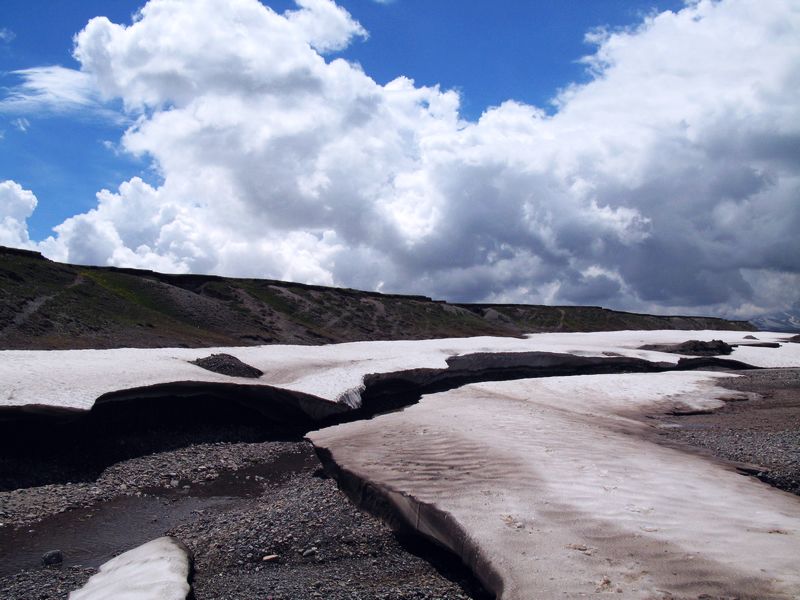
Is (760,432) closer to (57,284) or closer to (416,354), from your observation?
(416,354)

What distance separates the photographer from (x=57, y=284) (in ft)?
139

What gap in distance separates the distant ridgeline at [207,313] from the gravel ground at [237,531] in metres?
22.3

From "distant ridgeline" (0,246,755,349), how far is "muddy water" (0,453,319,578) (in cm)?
2295

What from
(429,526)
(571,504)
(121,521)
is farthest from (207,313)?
(571,504)

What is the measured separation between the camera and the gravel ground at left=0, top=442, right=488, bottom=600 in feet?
22.9

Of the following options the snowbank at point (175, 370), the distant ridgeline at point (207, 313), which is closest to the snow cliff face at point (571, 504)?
the snowbank at point (175, 370)

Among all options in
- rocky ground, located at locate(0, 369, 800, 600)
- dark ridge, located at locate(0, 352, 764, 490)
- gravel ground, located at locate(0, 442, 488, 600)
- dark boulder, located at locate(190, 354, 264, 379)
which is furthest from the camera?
dark boulder, located at locate(190, 354, 264, 379)

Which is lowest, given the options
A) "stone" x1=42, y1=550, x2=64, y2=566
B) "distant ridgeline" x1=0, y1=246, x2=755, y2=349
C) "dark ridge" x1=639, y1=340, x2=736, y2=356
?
"stone" x1=42, y1=550, x2=64, y2=566

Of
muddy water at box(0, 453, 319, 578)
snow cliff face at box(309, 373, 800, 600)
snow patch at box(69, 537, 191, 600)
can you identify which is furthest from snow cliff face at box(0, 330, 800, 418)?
snow patch at box(69, 537, 191, 600)

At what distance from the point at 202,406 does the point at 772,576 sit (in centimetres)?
1342

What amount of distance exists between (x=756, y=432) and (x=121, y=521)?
12.7 m

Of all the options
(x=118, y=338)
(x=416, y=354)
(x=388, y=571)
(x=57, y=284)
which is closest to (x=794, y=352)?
(x=416, y=354)

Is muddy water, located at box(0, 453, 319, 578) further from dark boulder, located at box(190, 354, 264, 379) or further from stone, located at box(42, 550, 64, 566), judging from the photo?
dark boulder, located at box(190, 354, 264, 379)

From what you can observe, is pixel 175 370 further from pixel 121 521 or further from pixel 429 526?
pixel 429 526
